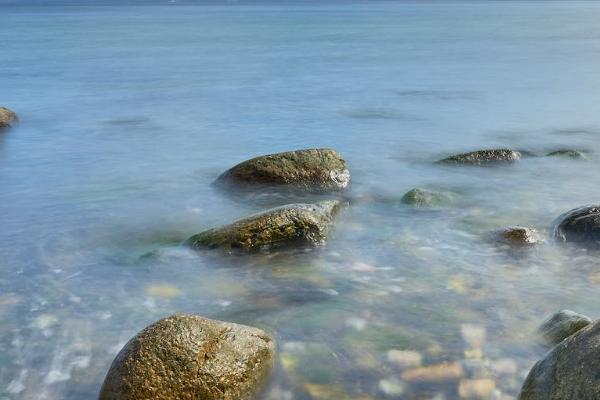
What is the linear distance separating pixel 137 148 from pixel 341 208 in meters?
6.03

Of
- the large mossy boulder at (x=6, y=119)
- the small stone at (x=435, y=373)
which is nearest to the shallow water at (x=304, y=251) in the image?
the small stone at (x=435, y=373)

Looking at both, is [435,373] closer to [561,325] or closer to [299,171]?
[561,325]

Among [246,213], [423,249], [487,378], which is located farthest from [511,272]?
[246,213]

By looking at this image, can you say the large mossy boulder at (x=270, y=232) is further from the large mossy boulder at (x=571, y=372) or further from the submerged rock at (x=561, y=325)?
the large mossy boulder at (x=571, y=372)

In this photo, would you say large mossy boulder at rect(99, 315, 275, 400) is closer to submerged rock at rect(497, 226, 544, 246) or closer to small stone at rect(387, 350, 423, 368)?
small stone at rect(387, 350, 423, 368)

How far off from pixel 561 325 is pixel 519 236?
240cm

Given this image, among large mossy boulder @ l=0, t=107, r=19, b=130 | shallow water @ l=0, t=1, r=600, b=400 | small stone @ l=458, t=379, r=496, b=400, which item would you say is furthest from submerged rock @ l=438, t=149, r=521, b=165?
large mossy boulder @ l=0, t=107, r=19, b=130

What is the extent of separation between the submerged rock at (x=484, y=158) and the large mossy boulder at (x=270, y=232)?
449 centimetres

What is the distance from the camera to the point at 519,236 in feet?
26.9

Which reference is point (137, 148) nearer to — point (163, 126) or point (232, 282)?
point (163, 126)

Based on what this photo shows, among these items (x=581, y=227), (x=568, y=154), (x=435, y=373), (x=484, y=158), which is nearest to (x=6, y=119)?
(x=484, y=158)

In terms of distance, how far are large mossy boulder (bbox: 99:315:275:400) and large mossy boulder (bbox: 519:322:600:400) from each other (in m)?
1.85

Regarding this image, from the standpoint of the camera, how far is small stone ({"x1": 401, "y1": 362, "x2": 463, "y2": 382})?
Answer: 5.41 m

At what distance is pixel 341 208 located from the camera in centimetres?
967
